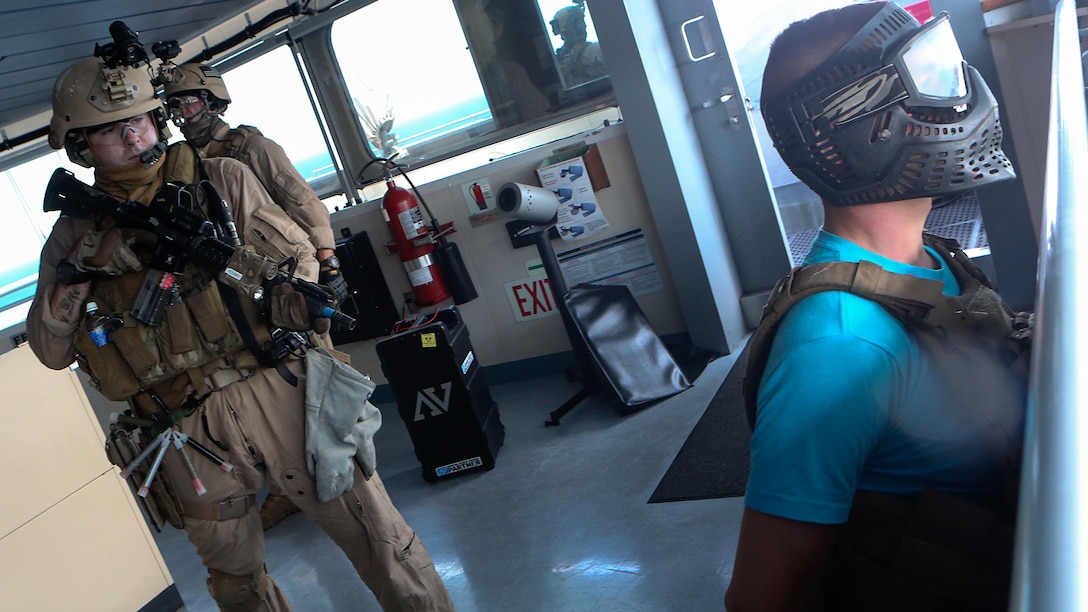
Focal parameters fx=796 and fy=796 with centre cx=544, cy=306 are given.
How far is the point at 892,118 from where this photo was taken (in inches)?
49.1

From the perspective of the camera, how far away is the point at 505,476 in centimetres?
431

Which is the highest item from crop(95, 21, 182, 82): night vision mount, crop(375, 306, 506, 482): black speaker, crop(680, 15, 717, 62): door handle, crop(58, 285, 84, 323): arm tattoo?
crop(95, 21, 182, 82): night vision mount

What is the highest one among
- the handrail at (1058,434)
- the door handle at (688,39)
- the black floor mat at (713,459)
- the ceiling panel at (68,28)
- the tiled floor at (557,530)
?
the ceiling panel at (68,28)

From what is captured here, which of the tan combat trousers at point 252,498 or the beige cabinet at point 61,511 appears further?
the beige cabinet at point 61,511

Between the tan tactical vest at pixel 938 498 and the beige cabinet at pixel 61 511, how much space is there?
11.3 feet

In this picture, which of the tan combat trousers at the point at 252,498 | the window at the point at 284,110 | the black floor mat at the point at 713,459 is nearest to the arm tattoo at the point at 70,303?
the tan combat trousers at the point at 252,498

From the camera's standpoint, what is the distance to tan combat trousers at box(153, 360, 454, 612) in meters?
2.60

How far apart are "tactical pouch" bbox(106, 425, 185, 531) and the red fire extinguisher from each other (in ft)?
9.13

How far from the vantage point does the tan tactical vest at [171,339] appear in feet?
8.34

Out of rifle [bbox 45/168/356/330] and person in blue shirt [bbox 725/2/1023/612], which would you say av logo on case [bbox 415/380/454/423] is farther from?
person in blue shirt [bbox 725/2/1023/612]

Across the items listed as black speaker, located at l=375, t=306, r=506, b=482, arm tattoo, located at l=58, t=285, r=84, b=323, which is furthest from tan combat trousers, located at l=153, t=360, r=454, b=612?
black speaker, located at l=375, t=306, r=506, b=482

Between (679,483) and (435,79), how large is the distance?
3.42 meters

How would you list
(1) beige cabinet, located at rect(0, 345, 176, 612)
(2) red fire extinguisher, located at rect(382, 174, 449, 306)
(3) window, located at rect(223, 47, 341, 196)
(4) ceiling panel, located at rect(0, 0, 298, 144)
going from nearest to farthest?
(1) beige cabinet, located at rect(0, 345, 176, 612) < (4) ceiling panel, located at rect(0, 0, 298, 144) < (2) red fire extinguisher, located at rect(382, 174, 449, 306) < (3) window, located at rect(223, 47, 341, 196)

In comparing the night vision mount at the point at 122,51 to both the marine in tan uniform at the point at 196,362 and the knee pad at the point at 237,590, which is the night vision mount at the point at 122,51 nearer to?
the marine in tan uniform at the point at 196,362
